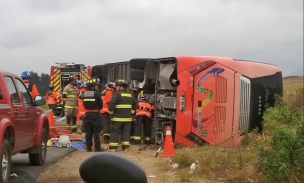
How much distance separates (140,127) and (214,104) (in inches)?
101

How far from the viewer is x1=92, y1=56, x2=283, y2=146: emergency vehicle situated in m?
11.4

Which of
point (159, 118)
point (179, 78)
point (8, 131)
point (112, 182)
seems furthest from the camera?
point (159, 118)

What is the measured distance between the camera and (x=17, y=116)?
24.9ft

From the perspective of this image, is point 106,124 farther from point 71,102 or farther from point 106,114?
point 71,102

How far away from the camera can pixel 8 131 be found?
719 centimetres

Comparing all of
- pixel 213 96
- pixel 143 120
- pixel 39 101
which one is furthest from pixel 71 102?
pixel 39 101

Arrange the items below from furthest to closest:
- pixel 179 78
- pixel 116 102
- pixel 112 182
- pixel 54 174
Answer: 1. pixel 116 102
2. pixel 179 78
3. pixel 54 174
4. pixel 112 182

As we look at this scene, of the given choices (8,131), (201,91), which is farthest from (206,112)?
(8,131)

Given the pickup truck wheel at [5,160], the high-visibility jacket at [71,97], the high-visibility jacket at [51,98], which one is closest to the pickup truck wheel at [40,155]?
the pickup truck wheel at [5,160]

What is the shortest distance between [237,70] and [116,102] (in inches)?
123

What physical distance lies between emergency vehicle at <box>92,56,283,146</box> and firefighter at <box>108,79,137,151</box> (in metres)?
0.96

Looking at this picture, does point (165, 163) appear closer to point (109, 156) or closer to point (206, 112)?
point (206, 112)

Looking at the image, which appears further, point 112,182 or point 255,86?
point 255,86

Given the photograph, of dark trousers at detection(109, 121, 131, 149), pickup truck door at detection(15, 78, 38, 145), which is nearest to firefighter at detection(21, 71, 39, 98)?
dark trousers at detection(109, 121, 131, 149)
